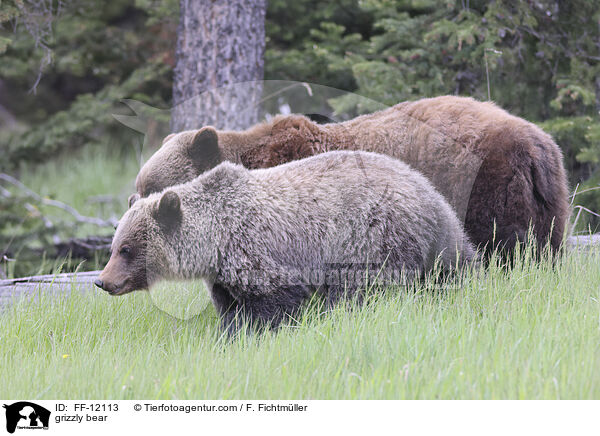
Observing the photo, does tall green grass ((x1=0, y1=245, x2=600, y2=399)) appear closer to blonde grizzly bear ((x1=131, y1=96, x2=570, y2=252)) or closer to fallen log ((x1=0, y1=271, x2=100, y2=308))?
fallen log ((x1=0, y1=271, x2=100, y2=308))

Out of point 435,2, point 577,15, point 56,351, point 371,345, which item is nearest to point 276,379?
point 371,345

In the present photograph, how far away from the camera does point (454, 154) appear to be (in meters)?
4.79

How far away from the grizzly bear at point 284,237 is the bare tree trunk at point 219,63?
2.72 m

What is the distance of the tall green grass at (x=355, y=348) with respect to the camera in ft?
9.60

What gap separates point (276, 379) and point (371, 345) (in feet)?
1.83

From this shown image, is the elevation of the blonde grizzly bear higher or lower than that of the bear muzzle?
higher

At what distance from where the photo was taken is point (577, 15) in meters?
6.70

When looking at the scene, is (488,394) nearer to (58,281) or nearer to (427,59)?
(58,281)

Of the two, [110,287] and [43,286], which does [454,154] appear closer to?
[110,287]

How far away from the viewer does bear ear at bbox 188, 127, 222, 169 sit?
4.96 meters
